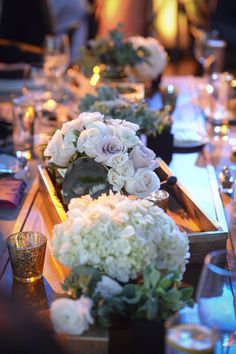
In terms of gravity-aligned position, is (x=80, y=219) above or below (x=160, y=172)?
above

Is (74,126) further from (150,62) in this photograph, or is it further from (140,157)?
(150,62)

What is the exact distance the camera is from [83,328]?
964mm

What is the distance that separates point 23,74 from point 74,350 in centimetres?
207

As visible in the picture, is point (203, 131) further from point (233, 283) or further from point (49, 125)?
point (233, 283)

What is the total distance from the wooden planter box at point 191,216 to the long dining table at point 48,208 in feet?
0.09

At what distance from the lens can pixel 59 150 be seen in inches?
54.3

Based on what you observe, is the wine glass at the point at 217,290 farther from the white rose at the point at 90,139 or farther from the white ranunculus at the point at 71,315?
the white rose at the point at 90,139

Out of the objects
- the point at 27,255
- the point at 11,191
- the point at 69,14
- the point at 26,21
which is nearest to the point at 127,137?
the point at 27,255

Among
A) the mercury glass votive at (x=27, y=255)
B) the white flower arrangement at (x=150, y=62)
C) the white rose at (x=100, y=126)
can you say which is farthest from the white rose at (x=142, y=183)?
the white flower arrangement at (x=150, y=62)

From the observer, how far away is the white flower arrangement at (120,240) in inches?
39.9

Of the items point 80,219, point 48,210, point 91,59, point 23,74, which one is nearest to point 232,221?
point 48,210

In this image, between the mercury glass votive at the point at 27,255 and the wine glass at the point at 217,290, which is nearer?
the wine glass at the point at 217,290

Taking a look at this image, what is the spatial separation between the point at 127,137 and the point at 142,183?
0.10m

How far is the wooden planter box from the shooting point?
54.2 inches
